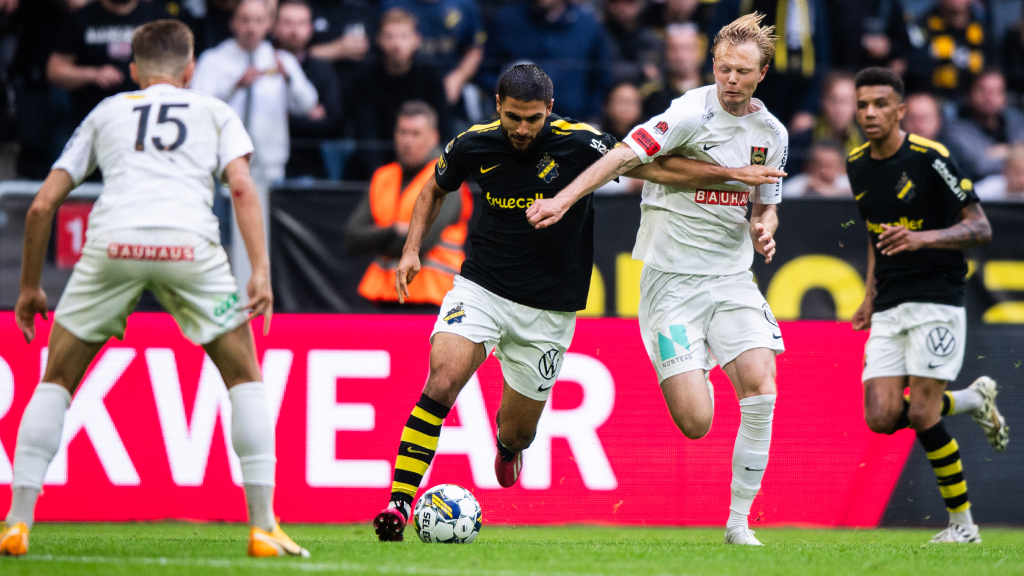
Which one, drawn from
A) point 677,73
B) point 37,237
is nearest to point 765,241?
point 37,237

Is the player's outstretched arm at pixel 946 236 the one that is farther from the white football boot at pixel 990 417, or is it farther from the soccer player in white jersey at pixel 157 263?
the soccer player in white jersey at pixel 157 263

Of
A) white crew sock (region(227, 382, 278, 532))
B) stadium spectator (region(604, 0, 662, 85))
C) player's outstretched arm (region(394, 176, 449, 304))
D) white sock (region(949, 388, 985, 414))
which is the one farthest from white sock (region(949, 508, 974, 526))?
stadium spectator (region(604, 0, 662, 85))

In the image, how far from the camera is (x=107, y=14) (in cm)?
984

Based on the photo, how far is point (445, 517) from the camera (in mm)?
5520

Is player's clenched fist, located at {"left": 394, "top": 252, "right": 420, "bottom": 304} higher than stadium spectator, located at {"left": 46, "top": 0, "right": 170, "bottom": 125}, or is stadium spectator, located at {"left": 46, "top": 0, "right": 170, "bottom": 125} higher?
stadium spectator, located at {"left": 46, "top": 0, "right": 170, "bottom": 125}

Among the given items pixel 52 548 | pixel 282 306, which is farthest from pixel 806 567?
pixel 282 306

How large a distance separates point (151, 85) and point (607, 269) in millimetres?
4896

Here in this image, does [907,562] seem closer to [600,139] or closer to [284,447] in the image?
[600,139]

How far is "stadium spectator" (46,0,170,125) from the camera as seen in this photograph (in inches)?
383

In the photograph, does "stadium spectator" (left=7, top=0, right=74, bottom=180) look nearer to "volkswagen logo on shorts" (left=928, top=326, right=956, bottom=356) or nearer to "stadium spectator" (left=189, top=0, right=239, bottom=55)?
"stadium spectator" (left=189, top=0, right=239, bottom=55)

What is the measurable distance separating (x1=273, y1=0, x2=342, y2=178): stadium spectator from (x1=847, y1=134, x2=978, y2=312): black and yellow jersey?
17.2 feet

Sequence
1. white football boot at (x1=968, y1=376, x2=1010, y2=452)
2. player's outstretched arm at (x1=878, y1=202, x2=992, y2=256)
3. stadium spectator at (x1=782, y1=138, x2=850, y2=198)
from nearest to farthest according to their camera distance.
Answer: player's outstretched arm at (x1=878, y1=202, x2=992, y2=256) → white football boot at (x1=968, y1=376, x2=1010, y2=452) → stadium spectator at (x1=782, y1=138, x2=850, y2=198)

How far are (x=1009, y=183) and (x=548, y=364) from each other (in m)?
6.39

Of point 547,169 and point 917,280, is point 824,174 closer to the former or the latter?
point 917,280
